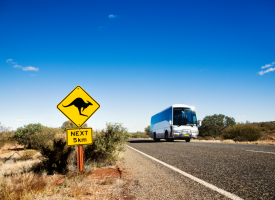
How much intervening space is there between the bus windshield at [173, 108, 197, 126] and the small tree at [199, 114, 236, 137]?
26.5m

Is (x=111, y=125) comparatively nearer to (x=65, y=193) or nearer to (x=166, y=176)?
(x=166, y=176)

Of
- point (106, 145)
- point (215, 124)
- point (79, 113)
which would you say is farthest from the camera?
point (215, 124)

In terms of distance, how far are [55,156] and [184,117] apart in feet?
51.9

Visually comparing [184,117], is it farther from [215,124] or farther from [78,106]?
[215,124]

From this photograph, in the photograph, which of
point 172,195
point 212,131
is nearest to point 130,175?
point 172,195

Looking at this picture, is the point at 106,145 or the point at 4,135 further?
the point at 4,135

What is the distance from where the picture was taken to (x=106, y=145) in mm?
6258

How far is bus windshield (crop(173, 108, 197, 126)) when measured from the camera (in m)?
19.5

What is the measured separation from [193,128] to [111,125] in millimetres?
14364

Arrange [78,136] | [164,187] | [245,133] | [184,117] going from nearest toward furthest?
[164,187]
[78,136]
[184,117]
[245,133]

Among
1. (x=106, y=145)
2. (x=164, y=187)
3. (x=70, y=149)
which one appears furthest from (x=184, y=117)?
(x=164, y=187)

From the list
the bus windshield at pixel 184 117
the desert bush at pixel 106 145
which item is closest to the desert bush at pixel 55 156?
the desert bush at pixel 106 145

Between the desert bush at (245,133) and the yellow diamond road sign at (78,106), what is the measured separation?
27169 mm

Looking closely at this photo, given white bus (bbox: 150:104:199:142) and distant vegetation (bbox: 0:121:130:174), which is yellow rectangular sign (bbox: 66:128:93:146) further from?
white bus (bbox: 150:104:199:142)
